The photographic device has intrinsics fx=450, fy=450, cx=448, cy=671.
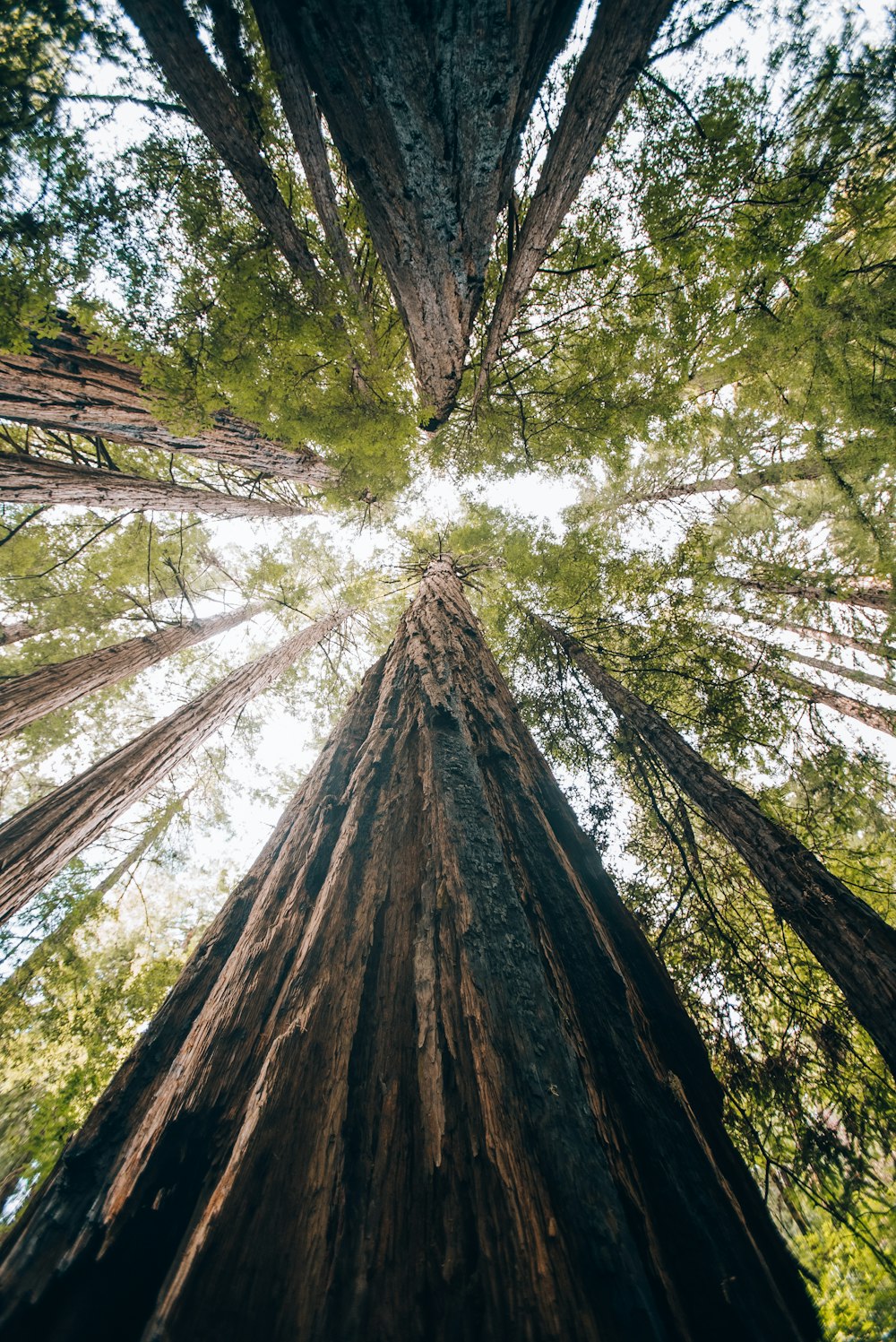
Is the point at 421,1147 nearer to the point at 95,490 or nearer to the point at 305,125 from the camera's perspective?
the point at 305,125

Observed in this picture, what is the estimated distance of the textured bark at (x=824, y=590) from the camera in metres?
5.09

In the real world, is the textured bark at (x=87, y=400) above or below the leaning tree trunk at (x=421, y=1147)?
above

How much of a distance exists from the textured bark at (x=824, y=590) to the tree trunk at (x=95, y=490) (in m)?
6.87

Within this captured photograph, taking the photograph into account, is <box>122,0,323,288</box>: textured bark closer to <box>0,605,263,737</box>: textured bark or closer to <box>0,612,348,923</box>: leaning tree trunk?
<box>0,612,348,923</box>: leaning tree trunk

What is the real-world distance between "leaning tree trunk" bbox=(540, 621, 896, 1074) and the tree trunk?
6.21 meters

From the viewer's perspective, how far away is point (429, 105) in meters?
2.24

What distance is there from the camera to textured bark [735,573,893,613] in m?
5.09

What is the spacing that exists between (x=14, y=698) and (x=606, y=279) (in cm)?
761

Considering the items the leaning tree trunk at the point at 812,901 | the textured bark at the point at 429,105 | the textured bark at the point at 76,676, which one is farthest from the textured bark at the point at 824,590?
the textured bark at the point at 76,676

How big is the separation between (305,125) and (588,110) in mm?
1843

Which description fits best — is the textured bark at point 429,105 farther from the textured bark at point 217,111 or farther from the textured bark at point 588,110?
the textured bark at point 217,111

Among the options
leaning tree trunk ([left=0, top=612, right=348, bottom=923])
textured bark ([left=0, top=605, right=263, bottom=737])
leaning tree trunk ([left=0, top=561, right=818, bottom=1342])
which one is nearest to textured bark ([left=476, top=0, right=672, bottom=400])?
leaning tree trunk ([left=0, top=561, right=818, bottom=1342])

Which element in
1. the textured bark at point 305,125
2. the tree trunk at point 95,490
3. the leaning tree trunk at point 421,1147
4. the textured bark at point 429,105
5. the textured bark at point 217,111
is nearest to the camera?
the leaning tree trunk at point 421,1147

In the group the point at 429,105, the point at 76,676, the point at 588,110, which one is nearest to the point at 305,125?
the point at 429,105
